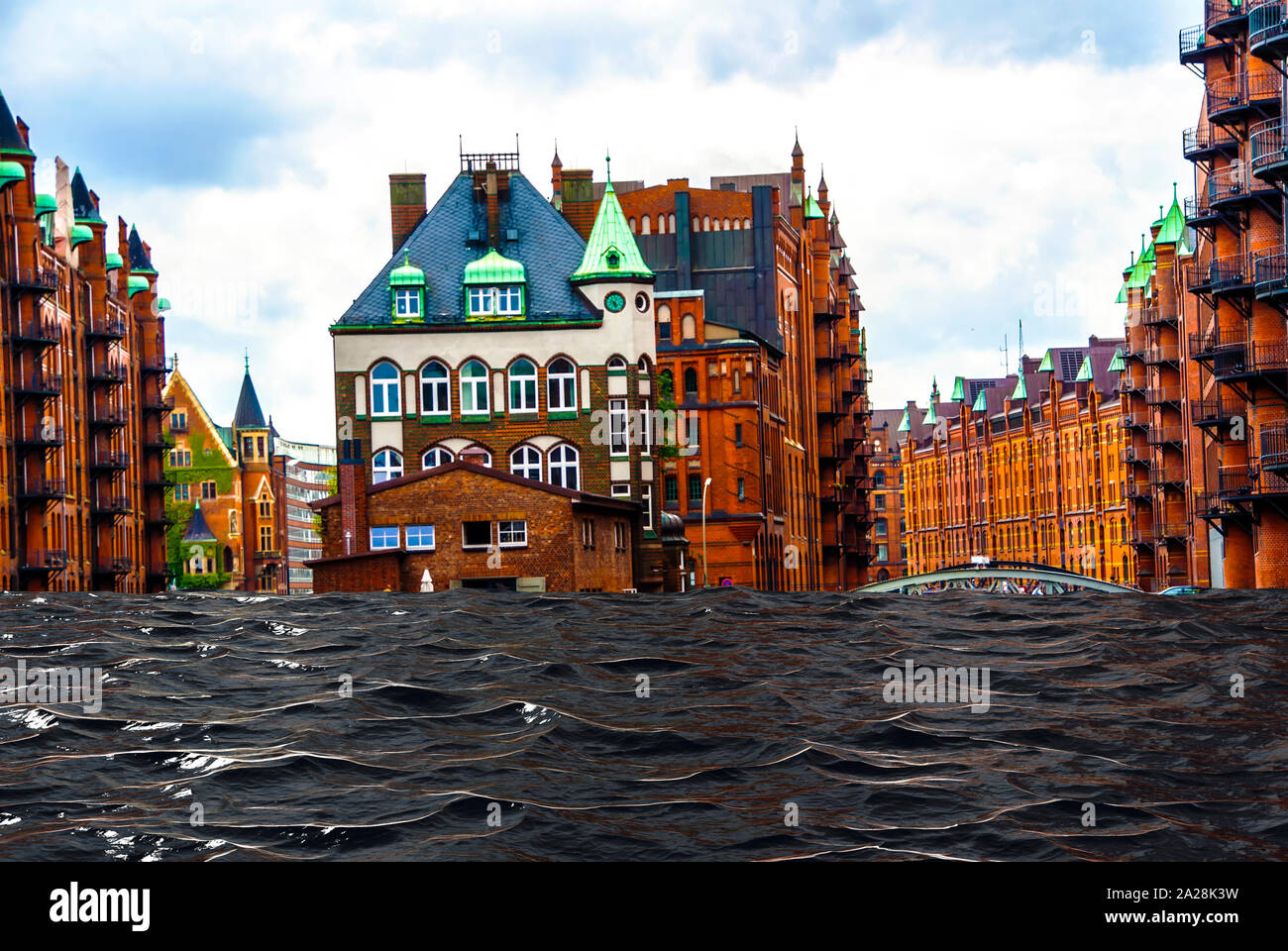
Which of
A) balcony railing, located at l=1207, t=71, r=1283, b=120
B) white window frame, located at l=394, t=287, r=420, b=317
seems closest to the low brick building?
white window frame, located at l=394, t=287, r=420, b=317

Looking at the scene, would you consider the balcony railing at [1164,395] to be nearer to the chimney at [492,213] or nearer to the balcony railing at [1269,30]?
the chimney at [492,213]

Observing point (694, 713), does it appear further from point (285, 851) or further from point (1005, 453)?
point (1005, 453)

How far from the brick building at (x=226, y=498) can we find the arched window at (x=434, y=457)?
3633 inches

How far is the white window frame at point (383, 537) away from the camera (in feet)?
221

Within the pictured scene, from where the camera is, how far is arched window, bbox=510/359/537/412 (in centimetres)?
8044

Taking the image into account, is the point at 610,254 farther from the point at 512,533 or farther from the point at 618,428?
the point at 512,533

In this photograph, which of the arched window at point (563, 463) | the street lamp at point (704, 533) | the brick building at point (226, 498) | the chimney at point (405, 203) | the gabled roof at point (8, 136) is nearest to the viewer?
the arched window at point (563, 463)

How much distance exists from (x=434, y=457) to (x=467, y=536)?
14527 millimetres

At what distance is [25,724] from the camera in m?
17.1

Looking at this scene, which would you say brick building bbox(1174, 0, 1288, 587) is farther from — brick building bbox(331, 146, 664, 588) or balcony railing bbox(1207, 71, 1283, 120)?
brick building bbox(331, 146, 664, 588)

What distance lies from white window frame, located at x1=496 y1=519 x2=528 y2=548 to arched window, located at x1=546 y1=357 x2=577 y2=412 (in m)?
15.3

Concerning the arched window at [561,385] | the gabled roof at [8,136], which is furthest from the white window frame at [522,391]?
the gabled roof at [8,136]
